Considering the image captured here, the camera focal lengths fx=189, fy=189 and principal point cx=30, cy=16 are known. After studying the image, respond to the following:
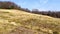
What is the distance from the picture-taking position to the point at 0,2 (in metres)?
46.2

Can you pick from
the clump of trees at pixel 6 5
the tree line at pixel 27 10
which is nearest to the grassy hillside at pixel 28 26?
the tree line at pixel 27 10

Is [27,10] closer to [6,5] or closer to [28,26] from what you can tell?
[6,5]

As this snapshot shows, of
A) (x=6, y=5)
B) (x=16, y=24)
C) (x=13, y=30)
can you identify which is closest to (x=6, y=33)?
(x=13, y=30)

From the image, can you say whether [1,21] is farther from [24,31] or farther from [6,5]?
[6,5]

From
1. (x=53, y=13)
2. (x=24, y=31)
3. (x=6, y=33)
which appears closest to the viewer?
(x=6, y=33)

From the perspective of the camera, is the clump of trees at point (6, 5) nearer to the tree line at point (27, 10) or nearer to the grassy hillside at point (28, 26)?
the tree line at point (27, 10)

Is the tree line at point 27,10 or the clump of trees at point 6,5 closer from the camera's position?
the tree line at point 27,10

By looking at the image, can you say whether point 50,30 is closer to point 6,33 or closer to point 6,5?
point 6,33

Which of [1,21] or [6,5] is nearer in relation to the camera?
[1,21]

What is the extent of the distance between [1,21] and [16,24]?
6.55ft

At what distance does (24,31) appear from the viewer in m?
21.3

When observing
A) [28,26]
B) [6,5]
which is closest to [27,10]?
[6,5]

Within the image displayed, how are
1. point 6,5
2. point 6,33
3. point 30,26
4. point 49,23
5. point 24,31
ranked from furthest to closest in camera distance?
point 6,5, point 49,23, point 30,26, point 24,31, point 6,33

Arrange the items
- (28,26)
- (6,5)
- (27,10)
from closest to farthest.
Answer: (28,26) < (27,10) < (6,5)
